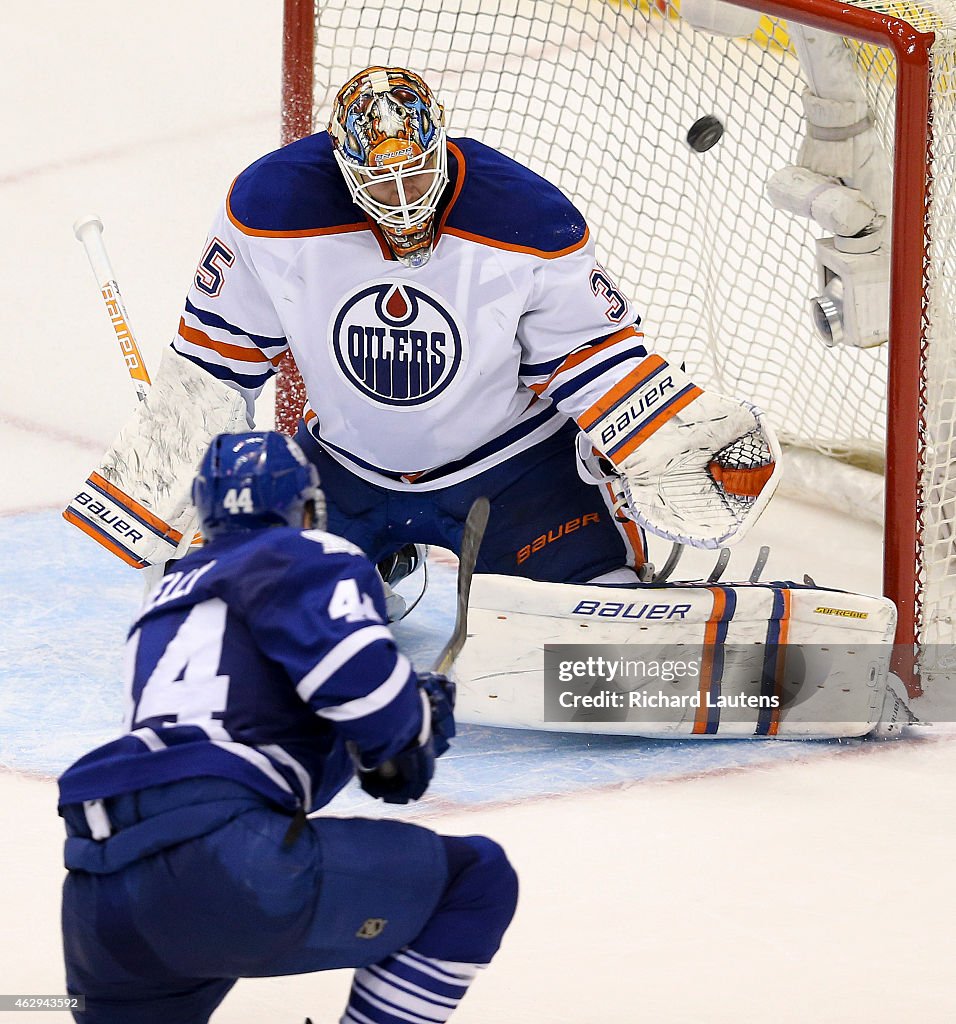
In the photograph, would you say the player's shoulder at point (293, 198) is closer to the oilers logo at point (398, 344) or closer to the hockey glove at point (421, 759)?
the oilers logo at point (398, 344)

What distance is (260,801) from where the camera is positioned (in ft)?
4.51

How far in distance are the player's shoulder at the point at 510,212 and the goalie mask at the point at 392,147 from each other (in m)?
0.07

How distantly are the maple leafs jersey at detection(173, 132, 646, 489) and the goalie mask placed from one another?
94 mm

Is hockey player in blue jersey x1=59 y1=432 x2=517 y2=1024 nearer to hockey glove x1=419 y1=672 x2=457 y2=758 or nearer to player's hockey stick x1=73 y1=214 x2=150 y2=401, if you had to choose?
hockey glove x1=419 y1=672 x2=457 y2=758

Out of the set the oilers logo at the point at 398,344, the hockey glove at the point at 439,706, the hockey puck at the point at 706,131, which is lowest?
the hockey glove at the point at 439,706

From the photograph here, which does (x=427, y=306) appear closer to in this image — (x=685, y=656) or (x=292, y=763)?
(x=685, y=656)

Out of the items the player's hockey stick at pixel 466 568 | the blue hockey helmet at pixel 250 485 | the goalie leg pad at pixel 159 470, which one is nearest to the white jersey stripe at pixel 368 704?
the blue hockey helmet at pixel 250 485

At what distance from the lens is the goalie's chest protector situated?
242cm

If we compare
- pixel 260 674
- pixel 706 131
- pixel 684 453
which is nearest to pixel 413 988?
pixel 260 674

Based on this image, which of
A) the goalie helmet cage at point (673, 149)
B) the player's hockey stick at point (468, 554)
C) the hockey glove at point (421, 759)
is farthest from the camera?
the goalie helmet cage at point (673, 149)

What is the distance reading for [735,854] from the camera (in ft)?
7.07

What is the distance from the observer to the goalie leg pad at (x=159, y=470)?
2.59 metres

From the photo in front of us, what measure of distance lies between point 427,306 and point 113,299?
719mm

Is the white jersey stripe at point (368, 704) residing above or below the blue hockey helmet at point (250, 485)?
below
